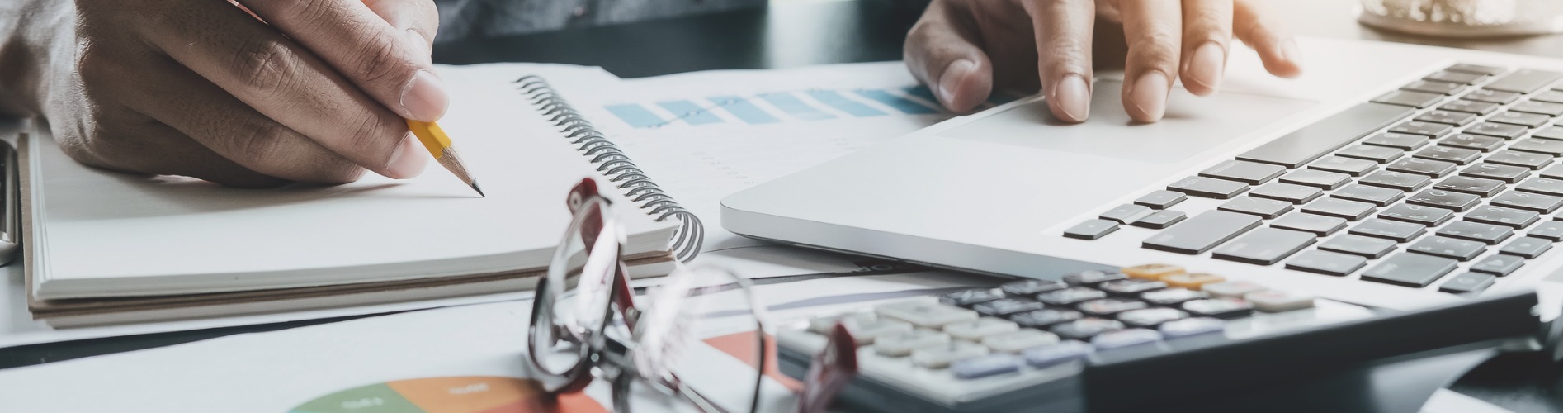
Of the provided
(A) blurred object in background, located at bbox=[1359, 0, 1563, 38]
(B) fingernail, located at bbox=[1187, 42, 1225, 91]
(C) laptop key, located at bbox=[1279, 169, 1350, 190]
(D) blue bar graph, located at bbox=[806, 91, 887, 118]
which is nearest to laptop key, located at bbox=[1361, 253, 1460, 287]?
(C) laptop key, located at bbox=[1279, 169, 1350, 190]

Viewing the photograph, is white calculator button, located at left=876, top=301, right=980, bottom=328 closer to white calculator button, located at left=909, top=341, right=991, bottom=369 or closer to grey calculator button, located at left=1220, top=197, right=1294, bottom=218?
white calculator button, located at left=909, top=341, right=991, bottom=369

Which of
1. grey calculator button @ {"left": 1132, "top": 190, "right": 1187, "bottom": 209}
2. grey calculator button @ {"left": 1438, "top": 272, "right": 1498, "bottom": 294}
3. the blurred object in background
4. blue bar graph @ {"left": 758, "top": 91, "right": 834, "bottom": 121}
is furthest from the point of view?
the blurred object in background

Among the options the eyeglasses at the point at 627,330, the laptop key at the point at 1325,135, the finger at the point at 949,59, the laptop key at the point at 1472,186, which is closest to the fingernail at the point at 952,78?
the finger at the point at 949,59

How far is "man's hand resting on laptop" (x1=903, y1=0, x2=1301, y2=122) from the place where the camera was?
2.26 feet

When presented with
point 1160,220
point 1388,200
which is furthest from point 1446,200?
point 1160,220

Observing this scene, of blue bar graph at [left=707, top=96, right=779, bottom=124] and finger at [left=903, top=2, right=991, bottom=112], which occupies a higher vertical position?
finger at [left=903, top=2, right=991, bottom=112]

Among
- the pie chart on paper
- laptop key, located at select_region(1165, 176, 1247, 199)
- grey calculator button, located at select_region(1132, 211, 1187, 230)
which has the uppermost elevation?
laptop key, located at select_region(1165, 176, 1247, 199)

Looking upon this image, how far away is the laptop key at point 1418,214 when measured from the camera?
453 mm

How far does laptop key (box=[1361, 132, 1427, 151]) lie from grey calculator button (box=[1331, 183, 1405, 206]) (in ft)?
0.31

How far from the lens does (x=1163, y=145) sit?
0.61m

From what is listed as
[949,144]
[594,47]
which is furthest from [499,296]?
[594,47]

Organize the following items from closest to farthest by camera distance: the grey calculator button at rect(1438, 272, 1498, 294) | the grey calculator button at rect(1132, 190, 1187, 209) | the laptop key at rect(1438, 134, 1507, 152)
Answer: the grey calculator button at rect(1438, 272, 1498, 294) < the grey calculator button at rect(1132, 190, 1187, 209) < the laptop key at rect(1438, 134, 1507, 152)

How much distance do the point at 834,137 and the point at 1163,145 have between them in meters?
0.20

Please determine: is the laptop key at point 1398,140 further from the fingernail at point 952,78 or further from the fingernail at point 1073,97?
the fingernail at point 952,78
